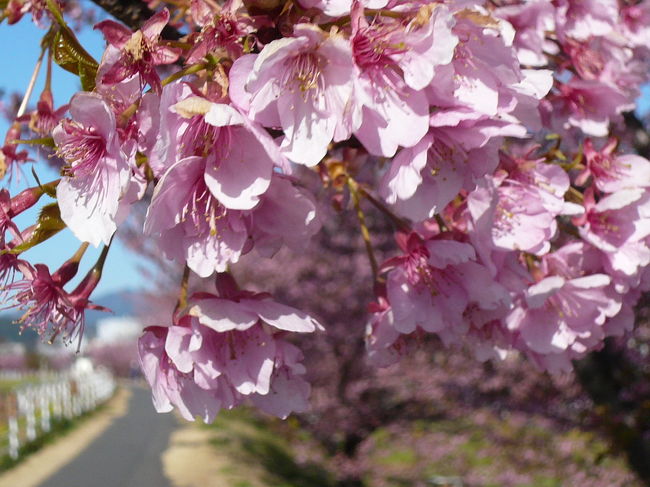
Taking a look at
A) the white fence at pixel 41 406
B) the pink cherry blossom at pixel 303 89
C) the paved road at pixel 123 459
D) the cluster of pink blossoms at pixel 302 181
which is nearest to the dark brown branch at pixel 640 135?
the cluster of pink blossoms at pixel 302 181

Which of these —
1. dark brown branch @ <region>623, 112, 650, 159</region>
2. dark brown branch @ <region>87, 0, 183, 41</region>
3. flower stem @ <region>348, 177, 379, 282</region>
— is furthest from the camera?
dark brown branch @ <region>623, 112, 650, 159</region>

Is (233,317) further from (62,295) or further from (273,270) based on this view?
(273,270)

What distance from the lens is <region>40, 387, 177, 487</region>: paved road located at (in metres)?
13.0

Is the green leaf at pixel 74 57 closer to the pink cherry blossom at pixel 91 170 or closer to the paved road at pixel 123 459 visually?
the pink cherry blossom at pixel 91 170

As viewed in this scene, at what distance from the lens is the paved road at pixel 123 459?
1300 centimetres

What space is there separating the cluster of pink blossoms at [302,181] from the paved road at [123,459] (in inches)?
486

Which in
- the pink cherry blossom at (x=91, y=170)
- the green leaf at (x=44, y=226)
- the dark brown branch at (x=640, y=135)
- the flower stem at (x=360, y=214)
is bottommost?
the dark brown branch at (x=640, y=135)

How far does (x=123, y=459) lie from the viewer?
15.7 metres

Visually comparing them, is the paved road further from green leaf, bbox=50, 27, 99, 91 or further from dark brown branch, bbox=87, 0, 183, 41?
green leaf, bbox=50, 27, 99, 91

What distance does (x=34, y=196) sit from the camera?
1.12 m

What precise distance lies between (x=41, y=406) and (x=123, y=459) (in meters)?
5.98

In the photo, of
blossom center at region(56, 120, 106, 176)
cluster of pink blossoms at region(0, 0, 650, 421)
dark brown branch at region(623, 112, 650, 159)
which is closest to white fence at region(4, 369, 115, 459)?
dark brown branch at region(623, 112, 650, 159)

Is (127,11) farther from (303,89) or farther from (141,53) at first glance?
(303,89)

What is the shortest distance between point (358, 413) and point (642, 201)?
1009cm
